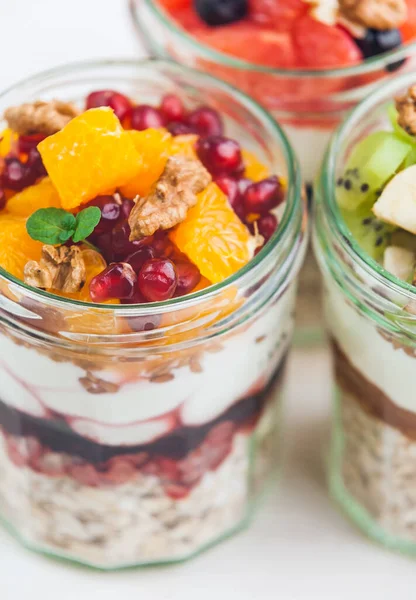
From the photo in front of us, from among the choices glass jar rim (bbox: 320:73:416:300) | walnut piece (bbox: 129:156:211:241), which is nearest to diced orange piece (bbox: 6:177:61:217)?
walnut piece (bbox: 129:156:211:241)

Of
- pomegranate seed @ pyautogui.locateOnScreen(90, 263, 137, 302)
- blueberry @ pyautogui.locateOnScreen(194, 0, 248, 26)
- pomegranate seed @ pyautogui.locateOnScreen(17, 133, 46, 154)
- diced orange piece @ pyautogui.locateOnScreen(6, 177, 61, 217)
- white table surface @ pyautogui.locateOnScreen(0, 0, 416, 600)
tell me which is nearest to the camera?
pomegranate seed @ pyautogui.locateOnScreen(90, 263, 137, 302)

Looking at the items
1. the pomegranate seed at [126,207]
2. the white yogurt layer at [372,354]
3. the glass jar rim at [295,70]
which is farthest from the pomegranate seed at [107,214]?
the glass jar rim at [295,70]

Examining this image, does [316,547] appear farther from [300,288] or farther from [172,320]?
[172,320]

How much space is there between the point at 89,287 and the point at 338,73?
63 centimetres

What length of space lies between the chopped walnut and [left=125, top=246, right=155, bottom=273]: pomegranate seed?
5.8 inches

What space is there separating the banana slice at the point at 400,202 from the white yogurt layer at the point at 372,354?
0.14m

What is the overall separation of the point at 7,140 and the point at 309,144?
53cm

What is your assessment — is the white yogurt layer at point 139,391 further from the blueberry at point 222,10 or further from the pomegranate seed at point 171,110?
the blueberry at point 222,10

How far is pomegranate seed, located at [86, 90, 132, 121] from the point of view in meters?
1.25

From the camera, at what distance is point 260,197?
1.18m

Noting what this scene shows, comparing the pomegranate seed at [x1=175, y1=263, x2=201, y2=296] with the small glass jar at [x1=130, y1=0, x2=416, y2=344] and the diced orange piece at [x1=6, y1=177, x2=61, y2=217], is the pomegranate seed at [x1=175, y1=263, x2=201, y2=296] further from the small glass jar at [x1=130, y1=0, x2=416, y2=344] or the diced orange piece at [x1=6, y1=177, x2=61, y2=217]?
the small glass jar at [x1=130, y1=0, x2=416, y2=344]

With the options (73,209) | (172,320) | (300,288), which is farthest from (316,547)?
(73,209)

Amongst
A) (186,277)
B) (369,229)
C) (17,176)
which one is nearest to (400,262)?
(369,229)

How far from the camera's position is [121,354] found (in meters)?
1.09
